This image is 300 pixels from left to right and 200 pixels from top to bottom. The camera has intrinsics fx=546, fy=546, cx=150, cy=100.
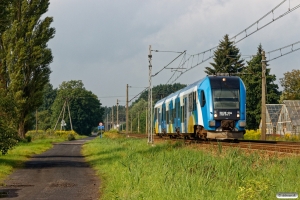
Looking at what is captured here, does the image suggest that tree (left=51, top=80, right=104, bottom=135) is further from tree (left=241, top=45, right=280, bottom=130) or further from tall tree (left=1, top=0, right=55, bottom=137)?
tall tree (left=1, top=0, right=55, bottom=137)

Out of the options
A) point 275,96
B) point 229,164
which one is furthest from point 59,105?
point 229,164

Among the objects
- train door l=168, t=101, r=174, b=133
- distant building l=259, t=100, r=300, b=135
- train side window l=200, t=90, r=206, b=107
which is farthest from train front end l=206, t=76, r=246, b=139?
distant building l=259, t=100, r=300, b=135

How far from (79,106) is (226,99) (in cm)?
11882

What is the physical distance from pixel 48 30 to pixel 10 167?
99.7 feet

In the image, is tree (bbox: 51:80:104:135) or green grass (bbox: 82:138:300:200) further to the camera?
tree (bbox: 51:80:104:135)

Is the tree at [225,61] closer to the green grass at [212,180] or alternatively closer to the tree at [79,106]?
the tree at [79,106]

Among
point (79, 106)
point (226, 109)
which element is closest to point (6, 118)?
point (226, 109)

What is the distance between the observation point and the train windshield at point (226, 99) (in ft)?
88.7

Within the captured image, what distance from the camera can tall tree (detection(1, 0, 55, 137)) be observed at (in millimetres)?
47656

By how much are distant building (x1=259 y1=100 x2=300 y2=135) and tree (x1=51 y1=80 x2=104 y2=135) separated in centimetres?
6258

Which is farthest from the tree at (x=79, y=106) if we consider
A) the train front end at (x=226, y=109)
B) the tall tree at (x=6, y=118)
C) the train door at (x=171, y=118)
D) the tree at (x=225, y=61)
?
the tall tree at (x=6, y=118)

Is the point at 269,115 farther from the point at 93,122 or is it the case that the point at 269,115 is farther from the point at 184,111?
the point at 93,122

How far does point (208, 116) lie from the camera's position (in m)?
26.8

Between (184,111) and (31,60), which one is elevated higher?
(31,60)
